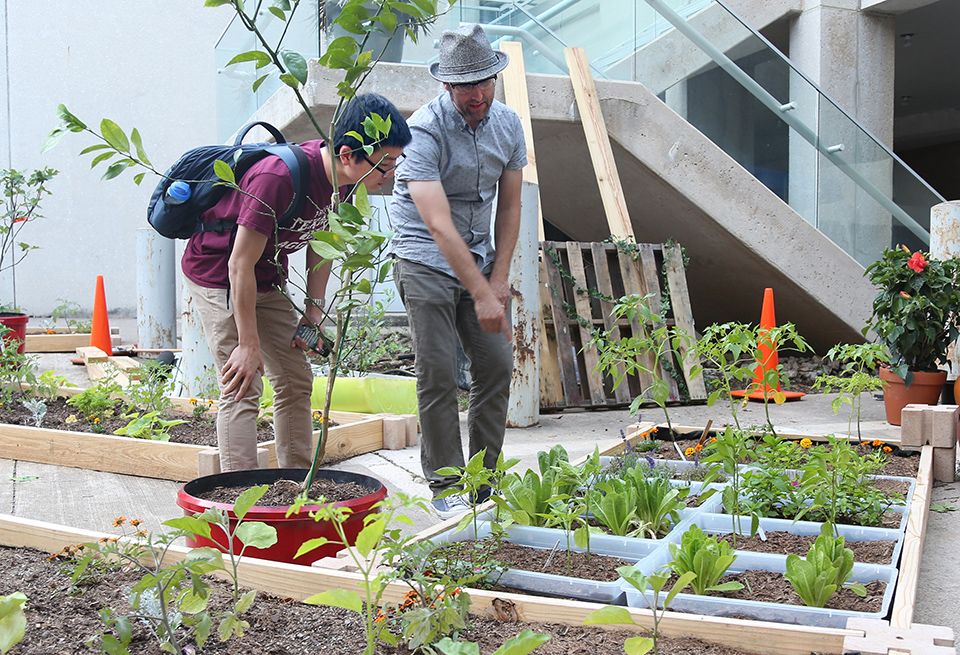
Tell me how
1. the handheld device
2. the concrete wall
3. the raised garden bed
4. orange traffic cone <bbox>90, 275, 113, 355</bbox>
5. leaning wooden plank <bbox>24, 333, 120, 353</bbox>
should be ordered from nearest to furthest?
1. the handheld device
2. the raised garden bed
3. orange traffic cone <bbox>90, 275, 113, 355</bbox>
4. leaning wooden plank <bbox>24, 333, 120, 353</bbox>
5. the concrete wall

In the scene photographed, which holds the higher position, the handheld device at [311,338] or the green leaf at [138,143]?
the green leaf at [138,143]

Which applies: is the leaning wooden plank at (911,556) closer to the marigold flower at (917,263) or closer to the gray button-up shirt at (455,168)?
the gray button-up shirt at (455,168)

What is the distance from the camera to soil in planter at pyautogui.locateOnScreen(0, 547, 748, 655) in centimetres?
182

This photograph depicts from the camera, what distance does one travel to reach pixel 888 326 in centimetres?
561

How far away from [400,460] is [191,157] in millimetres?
2072

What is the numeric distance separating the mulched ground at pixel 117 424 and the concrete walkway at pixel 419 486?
0.39 m

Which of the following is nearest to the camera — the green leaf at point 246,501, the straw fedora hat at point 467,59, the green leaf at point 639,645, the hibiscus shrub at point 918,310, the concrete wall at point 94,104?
the green leaf at point 639,645

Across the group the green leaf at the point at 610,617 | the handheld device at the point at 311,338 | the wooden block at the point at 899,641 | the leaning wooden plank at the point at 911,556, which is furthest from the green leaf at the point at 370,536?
the handheld device at the point at 311,338

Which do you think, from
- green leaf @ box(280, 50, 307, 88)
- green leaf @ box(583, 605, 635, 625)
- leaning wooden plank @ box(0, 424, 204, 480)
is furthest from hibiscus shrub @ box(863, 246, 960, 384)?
green leaf @ box(583, 605, 635, 625)

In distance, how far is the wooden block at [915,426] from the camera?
4.02 metres

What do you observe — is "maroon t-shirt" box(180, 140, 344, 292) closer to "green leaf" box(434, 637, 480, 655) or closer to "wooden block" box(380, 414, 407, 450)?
"green leaf" box(434, 637, 480, 655)

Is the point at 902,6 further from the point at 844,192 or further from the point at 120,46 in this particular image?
the point at 120,46

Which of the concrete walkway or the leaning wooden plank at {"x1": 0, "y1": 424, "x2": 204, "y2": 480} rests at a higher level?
the leaning wooden plank at {"x1": 0, "y1": 424, "x2": 204, "y2": 480}

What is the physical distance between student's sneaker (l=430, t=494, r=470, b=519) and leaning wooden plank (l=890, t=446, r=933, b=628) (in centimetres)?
143
